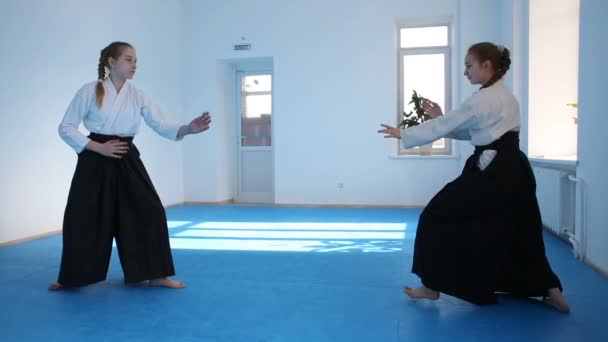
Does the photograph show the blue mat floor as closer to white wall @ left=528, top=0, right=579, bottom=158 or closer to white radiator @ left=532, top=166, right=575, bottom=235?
white radiator @ left=532, top=166, right=575, bottom=235

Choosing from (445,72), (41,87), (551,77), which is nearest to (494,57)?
(551,77)

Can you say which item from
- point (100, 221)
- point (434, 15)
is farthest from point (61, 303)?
point (434, 15)

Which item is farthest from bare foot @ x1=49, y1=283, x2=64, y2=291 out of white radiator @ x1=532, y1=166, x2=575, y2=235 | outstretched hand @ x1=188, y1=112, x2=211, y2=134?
white radiator @ x1=532, y1=166, x2=575, y2=235

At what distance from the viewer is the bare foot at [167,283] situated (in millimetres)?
2928

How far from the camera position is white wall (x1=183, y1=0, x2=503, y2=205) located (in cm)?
676

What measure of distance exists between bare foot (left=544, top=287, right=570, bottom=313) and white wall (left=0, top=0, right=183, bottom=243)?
4108 millimetres

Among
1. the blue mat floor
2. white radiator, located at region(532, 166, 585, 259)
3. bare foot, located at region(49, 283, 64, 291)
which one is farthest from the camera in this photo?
white radiator, located at region(532, 166, 585, 259)

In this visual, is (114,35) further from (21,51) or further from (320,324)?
(320,324)

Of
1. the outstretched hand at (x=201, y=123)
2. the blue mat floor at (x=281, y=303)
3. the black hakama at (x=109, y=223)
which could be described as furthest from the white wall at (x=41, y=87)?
the outstretched hand at (x=201, y=123)

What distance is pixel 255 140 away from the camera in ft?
25.3

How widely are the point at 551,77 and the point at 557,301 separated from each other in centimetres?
334

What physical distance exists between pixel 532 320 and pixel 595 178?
136 cm

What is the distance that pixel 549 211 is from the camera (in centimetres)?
445

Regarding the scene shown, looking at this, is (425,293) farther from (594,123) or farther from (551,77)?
(551,77)
